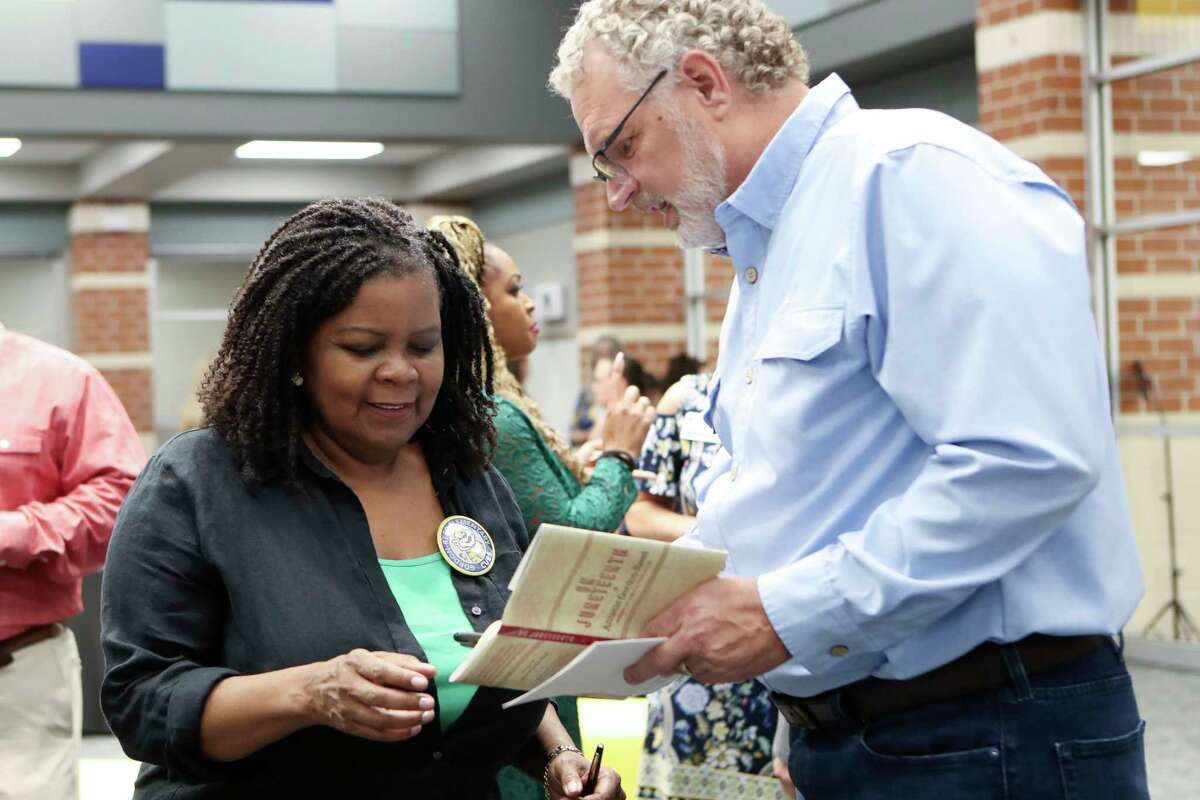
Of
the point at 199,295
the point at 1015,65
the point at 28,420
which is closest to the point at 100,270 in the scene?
the point at 199,295

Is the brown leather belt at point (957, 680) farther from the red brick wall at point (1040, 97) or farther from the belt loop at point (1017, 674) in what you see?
the red brick wall at point (1040, 97)

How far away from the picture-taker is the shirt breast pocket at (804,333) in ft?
6.13

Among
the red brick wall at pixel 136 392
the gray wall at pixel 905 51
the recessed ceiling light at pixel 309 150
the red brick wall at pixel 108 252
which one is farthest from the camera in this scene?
the red brick wall at pixel 108 252

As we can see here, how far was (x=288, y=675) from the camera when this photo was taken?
1988 millimetres

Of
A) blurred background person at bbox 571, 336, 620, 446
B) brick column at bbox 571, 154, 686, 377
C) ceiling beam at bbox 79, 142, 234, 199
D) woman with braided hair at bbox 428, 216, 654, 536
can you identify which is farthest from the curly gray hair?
ceiling beam at bbox 79, 142, 234, 199

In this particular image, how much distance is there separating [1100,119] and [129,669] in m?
7.38

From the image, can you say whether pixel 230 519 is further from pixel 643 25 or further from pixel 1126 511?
pixel 1126 511

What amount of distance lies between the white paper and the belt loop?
0.41 metres

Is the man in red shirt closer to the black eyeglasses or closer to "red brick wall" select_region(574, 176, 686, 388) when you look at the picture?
the black eyeglasses

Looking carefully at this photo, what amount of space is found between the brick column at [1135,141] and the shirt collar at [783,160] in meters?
6.48

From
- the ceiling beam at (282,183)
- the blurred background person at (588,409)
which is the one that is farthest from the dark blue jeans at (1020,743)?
the ceiling beam at (282,183)

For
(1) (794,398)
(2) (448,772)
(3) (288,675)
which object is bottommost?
(2) (448,772)

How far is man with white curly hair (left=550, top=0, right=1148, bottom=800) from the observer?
5.79ft

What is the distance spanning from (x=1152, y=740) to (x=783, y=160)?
5.43m
